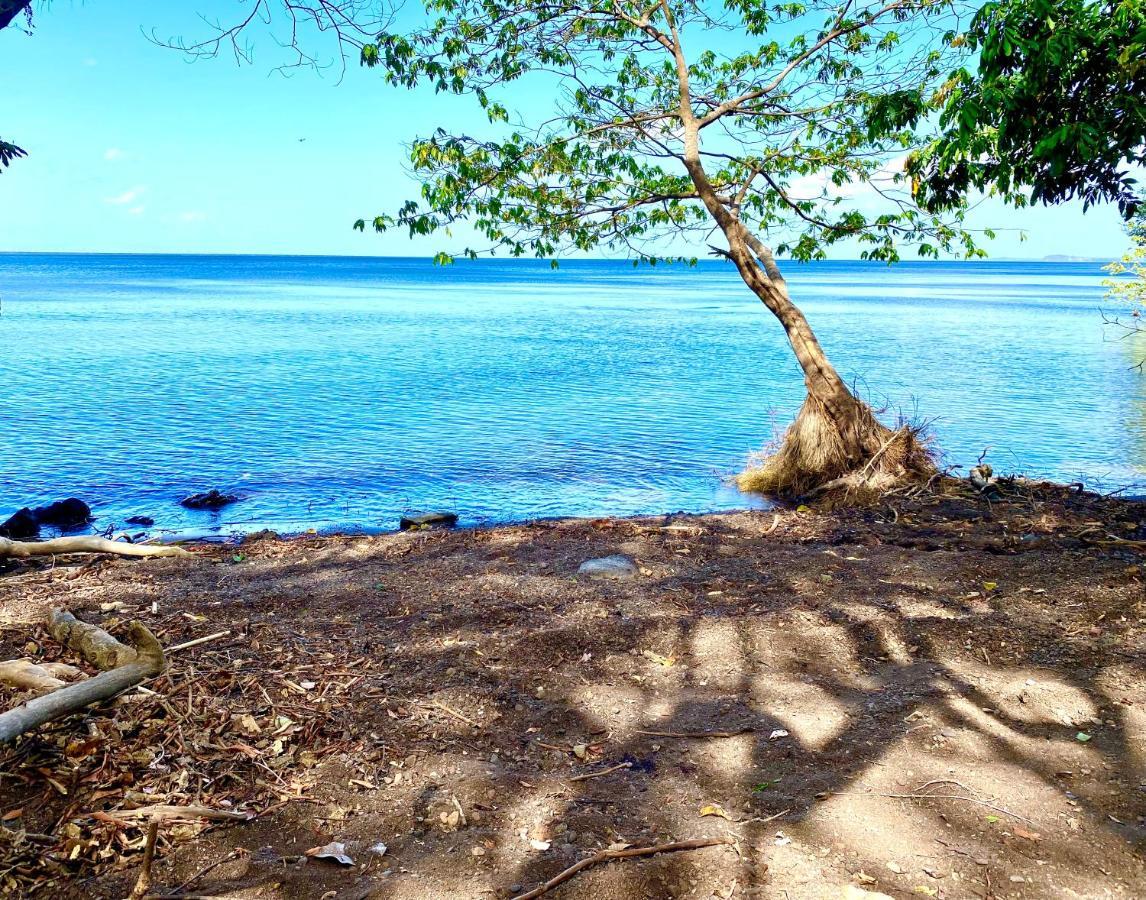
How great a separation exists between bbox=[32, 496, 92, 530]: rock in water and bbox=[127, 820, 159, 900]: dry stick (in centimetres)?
1014

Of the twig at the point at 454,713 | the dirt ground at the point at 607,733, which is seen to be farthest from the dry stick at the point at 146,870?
the twig at the point at 454,713

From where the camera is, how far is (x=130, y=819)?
3.73 meters

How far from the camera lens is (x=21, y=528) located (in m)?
11.5

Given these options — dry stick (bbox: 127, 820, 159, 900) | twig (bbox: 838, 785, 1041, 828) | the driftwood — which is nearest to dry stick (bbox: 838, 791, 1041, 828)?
twig (bbox: 838, 785, 1041, 828)

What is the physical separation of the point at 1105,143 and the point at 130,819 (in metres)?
7.30

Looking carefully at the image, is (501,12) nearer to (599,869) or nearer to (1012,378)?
(599,869)

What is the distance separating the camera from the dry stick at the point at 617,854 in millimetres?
3318

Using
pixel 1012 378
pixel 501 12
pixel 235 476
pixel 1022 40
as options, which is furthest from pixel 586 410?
pixel 1022 40

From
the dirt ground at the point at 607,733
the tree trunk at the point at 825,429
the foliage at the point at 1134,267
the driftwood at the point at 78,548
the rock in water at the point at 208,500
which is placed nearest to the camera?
the dirt ground at the point at 607,733

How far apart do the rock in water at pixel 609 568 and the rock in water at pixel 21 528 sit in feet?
26.3

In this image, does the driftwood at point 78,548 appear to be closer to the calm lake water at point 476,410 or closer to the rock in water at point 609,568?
the calm lake water at point 476,410

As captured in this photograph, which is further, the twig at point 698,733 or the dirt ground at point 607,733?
the twig at point 698,733

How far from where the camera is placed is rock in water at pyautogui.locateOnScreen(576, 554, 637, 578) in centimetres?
787

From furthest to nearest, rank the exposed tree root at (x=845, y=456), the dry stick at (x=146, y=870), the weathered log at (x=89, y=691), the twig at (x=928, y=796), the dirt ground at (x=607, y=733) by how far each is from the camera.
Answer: the exposed tree root at (x=845, y=456), the weathered log at (x=89, y=691), the twig at (x=928, y=796), the dirt ground at (x=607, y=733), the dry stick at (x=146, y=870)
